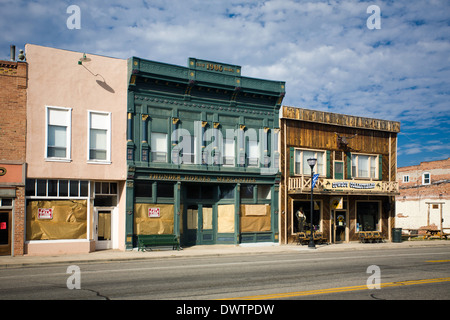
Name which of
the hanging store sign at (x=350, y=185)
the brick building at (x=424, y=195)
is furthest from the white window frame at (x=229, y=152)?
the brick building at (x=424, y=195)

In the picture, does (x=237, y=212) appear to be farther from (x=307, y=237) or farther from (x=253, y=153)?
(x=307, y=237)

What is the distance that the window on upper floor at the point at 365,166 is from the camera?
103 ft

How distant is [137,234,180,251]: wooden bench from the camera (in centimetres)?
2284

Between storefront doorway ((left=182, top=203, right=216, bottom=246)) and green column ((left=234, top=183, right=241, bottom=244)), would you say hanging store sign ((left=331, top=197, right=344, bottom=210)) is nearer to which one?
green column ((left=234, top=183, right=241, bottom=244))

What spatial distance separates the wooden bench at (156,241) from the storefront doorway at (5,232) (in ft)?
19.8

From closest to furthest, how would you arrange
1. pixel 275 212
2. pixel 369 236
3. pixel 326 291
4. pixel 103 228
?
pixel 326 291 → pixel 103 228 → pixel 275 212 → pixel 369 236

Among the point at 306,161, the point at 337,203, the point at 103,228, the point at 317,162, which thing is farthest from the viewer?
the point at 317,162

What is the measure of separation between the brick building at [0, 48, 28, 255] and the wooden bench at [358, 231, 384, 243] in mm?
20790

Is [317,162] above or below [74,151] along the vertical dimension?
below

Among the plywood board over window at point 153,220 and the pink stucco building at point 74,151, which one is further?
the plywood board over window at point 153,220

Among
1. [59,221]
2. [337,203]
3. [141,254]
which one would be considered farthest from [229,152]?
[59,221]

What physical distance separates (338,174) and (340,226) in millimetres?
3484

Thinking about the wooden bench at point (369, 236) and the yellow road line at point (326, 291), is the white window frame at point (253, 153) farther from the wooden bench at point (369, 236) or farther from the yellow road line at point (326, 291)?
the yellow road line at point (326, 291)

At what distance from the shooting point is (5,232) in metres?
20.2
